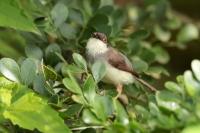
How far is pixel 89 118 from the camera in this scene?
114 centimetres

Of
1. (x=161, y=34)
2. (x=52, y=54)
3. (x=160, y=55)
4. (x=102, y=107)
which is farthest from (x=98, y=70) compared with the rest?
(x=161, y=34)

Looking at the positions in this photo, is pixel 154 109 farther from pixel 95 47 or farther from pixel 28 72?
pixel 95 47

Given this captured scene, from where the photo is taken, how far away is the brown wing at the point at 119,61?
1674 millimetres

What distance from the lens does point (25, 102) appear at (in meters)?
1.20

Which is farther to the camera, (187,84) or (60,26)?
(60,26)

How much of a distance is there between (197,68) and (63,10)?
2.00ft

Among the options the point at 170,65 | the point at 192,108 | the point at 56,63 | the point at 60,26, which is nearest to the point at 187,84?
the point at 192,108

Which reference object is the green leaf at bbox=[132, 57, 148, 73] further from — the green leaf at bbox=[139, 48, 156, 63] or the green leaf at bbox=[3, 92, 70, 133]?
the green leaf at bbox=[3, 92, 70, 133]

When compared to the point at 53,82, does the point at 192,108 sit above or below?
below

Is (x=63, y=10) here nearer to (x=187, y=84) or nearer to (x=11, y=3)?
(x=11, y=3)

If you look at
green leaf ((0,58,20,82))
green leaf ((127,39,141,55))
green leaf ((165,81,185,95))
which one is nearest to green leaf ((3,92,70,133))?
green leaf ((0,58,20,82))

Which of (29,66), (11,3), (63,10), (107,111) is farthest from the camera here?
(63,10)

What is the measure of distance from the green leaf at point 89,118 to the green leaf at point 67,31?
564 mm

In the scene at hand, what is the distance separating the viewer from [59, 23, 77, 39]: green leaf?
5.55 feet
